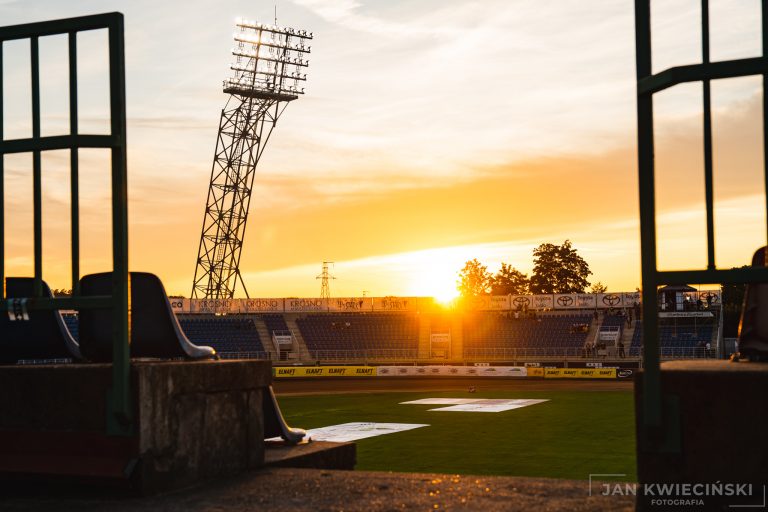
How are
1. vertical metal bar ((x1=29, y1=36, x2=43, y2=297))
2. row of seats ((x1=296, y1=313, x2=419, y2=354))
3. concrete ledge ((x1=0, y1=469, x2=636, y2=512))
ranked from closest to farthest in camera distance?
concrete ledge ((x1=0, y1=469, x2=636, y2=512))
vertical metal bar ((x1=29, y1=36, x2=43, y2=297))
row of seats ((x1=296, y1=313, x2=419, y2=354))

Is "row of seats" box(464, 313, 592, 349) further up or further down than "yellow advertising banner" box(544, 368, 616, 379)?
further up

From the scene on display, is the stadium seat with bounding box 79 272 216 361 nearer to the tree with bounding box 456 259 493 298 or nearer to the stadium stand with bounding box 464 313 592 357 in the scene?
the stadium stand with bounding box 464 313 592 357

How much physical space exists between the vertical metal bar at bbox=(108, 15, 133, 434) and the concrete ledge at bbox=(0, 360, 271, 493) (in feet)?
0.22

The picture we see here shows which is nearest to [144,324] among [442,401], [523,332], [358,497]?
[358,497]

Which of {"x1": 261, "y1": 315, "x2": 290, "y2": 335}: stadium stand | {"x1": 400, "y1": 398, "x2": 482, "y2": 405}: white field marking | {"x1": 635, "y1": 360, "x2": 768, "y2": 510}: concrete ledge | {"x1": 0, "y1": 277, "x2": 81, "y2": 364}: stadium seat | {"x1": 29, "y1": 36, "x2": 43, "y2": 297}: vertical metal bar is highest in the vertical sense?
{"x1": 29, "y1": 36, "x2": 43, "y2": 297}: vertical metal bar

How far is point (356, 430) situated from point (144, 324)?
19260mm

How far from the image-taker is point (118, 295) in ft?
13.3

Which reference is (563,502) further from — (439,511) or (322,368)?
(322,368)

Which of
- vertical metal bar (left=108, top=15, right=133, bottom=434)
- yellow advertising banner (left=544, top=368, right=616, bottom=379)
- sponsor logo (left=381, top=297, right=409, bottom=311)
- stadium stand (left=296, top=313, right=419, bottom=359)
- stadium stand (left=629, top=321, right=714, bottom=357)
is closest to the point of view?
vertical metal bar (left=108, top=15, right=133, bottom=434)

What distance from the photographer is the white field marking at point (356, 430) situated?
21609mm

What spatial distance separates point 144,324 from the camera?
4645 mm

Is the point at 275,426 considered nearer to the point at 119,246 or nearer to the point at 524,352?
the point at 119,246

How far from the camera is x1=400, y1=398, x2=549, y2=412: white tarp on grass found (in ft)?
96.6

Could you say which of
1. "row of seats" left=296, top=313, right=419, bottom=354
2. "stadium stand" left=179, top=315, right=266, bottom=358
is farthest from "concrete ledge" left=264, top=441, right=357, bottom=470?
"row of seats" left=296, top=313, right=419, bottom=354
